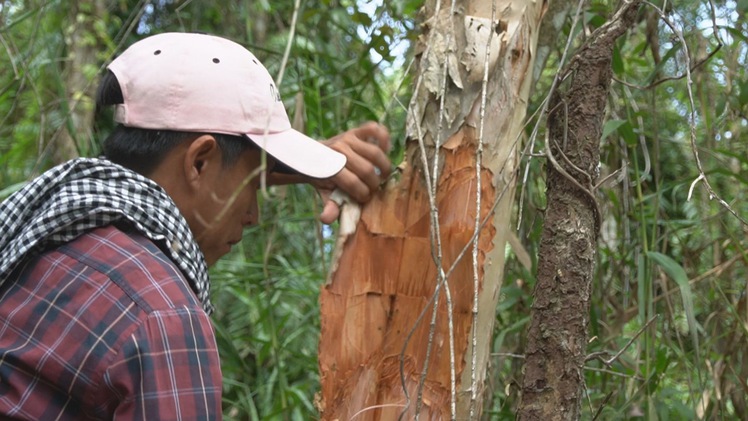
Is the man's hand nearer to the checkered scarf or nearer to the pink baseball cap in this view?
the pink baseball cap

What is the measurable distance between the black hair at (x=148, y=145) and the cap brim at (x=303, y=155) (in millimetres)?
50

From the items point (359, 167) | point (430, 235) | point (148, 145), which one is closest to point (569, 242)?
point (430, 235)

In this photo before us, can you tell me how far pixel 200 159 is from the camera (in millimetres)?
1115

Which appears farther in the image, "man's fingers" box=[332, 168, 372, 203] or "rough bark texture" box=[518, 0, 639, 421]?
"man's fingers" box=[332, 168, 372, 203]

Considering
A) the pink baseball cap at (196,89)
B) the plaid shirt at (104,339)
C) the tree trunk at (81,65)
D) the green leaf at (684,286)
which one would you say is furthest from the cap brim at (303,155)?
the tree trunk at (81,65)

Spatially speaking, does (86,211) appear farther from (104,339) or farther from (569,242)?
(569,242)

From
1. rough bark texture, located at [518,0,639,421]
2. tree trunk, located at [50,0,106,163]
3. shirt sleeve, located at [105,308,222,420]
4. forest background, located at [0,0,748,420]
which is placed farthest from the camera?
tree trunk, located at [50,0,106,163]

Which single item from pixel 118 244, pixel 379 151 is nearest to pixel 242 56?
pixel 379 151

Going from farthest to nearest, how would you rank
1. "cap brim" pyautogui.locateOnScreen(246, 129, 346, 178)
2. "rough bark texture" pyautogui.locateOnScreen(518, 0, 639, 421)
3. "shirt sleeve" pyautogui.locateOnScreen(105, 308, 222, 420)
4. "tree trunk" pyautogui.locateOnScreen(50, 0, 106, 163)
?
"tree trunk" pyautogui.locateOnScreen(50, 0, 106, 163), "cap brim" pyautogui.locateOnScreen(246, 129, 346, 178), "rough bark texture" pyautogui.locateOnScreen(518, 0, 639, 421), "shirt sleeve" pyautogui.locateOnScreen(105, 308, 222, 420)

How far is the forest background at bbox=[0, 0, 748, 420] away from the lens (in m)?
1.44

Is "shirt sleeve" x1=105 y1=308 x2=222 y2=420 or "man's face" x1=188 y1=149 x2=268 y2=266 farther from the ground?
"man's face" x1=188 y1=149 x2=268 y2=266

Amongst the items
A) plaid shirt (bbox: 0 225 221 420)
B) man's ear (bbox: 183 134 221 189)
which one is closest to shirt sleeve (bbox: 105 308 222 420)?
plaid shirt (bbox: 0 225 221 420)

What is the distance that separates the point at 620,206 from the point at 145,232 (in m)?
1.04

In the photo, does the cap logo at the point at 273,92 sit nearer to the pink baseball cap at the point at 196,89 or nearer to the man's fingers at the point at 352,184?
the pink baseball cap at the point at 196,89
